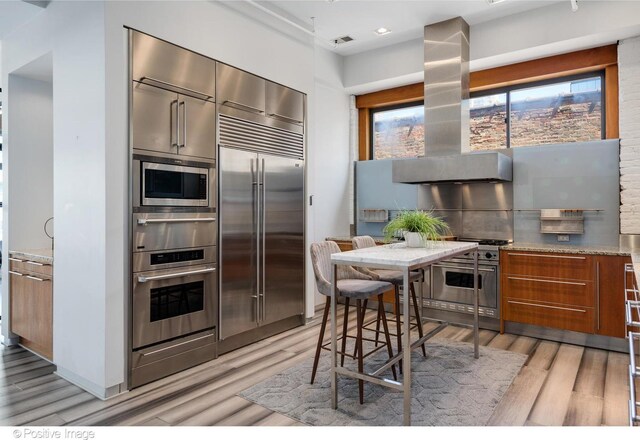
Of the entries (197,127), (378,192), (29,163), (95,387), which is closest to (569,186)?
(378,192)

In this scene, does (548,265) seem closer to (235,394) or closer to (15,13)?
(235,394)

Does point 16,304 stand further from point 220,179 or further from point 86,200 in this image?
point 220,179

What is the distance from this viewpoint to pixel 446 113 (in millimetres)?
4797

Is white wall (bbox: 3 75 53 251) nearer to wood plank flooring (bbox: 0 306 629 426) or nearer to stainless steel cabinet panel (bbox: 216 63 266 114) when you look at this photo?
wood plank flooring (bbox: 0 306 629 426)

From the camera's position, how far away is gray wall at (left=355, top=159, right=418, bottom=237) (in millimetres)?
5711

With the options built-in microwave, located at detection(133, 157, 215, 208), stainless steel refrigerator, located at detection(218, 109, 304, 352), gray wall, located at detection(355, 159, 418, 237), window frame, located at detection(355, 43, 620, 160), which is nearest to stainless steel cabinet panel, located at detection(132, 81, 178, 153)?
built-in microwave, located at detection(133, 157, 215, 208)

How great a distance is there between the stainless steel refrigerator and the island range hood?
Answer: 4.91ft

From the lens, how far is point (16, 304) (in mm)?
3873

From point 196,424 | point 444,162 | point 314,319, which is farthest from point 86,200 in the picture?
point 444,162

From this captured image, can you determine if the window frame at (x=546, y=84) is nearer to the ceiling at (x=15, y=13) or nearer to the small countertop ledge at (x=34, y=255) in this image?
the ceiling at (x=15, y=13)

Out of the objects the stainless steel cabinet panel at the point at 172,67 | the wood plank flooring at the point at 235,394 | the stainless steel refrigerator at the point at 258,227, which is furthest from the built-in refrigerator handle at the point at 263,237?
the stainless steel cabinet panel at the point at 172,67

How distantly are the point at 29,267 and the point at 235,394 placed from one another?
92.2 inches

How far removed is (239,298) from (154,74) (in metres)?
2.05

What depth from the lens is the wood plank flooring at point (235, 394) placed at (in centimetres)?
254
